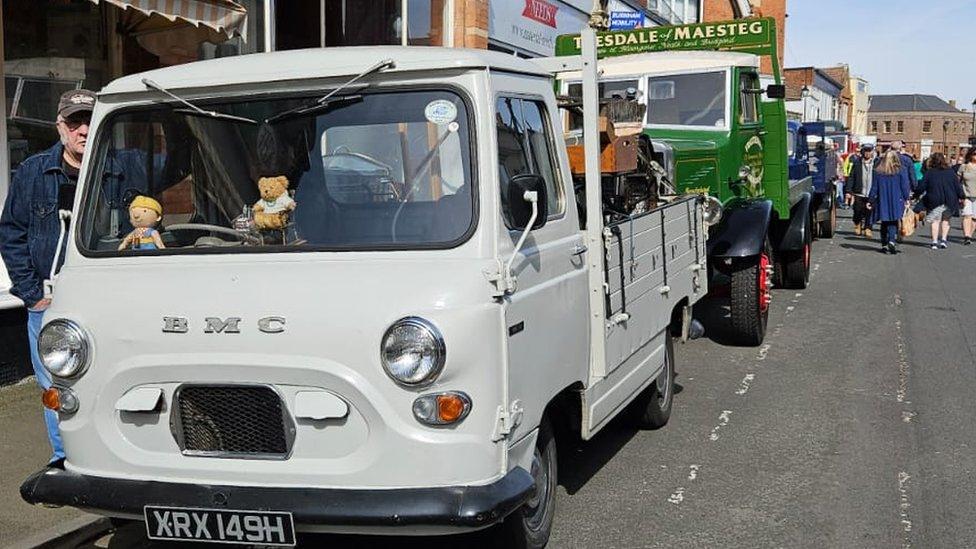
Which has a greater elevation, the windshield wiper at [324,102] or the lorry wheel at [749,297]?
the windshield wiper at [324,102]

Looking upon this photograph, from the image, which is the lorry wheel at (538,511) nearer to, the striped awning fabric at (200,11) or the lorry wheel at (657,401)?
the lorry wheel at (657,401)

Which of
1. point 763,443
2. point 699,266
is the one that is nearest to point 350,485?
point 763,443

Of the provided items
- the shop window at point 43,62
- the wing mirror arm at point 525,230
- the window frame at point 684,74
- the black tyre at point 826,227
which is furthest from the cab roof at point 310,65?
the black tyre at point 826,227

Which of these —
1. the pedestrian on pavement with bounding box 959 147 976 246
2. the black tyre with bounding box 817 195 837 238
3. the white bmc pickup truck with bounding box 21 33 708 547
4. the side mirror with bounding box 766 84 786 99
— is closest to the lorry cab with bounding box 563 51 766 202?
the side mirror with bounding box 766 84 786 99

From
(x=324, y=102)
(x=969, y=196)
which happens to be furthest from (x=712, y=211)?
(x=969, y=196)

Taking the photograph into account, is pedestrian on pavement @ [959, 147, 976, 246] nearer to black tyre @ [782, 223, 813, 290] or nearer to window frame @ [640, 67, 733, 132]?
black tyre @ [782, 223, 813, 290]

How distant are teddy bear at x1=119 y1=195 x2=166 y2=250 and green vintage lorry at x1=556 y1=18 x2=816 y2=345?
4.49 m

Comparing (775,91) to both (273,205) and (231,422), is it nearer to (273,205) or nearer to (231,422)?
(273,205)

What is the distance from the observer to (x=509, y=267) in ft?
11.9

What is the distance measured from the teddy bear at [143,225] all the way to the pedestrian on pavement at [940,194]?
654 inches

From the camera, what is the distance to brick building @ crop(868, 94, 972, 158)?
353 ft

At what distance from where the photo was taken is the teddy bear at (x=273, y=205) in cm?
395

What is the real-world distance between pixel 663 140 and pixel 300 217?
5.78m

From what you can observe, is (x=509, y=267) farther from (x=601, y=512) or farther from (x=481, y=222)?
(x=601, y=512)
